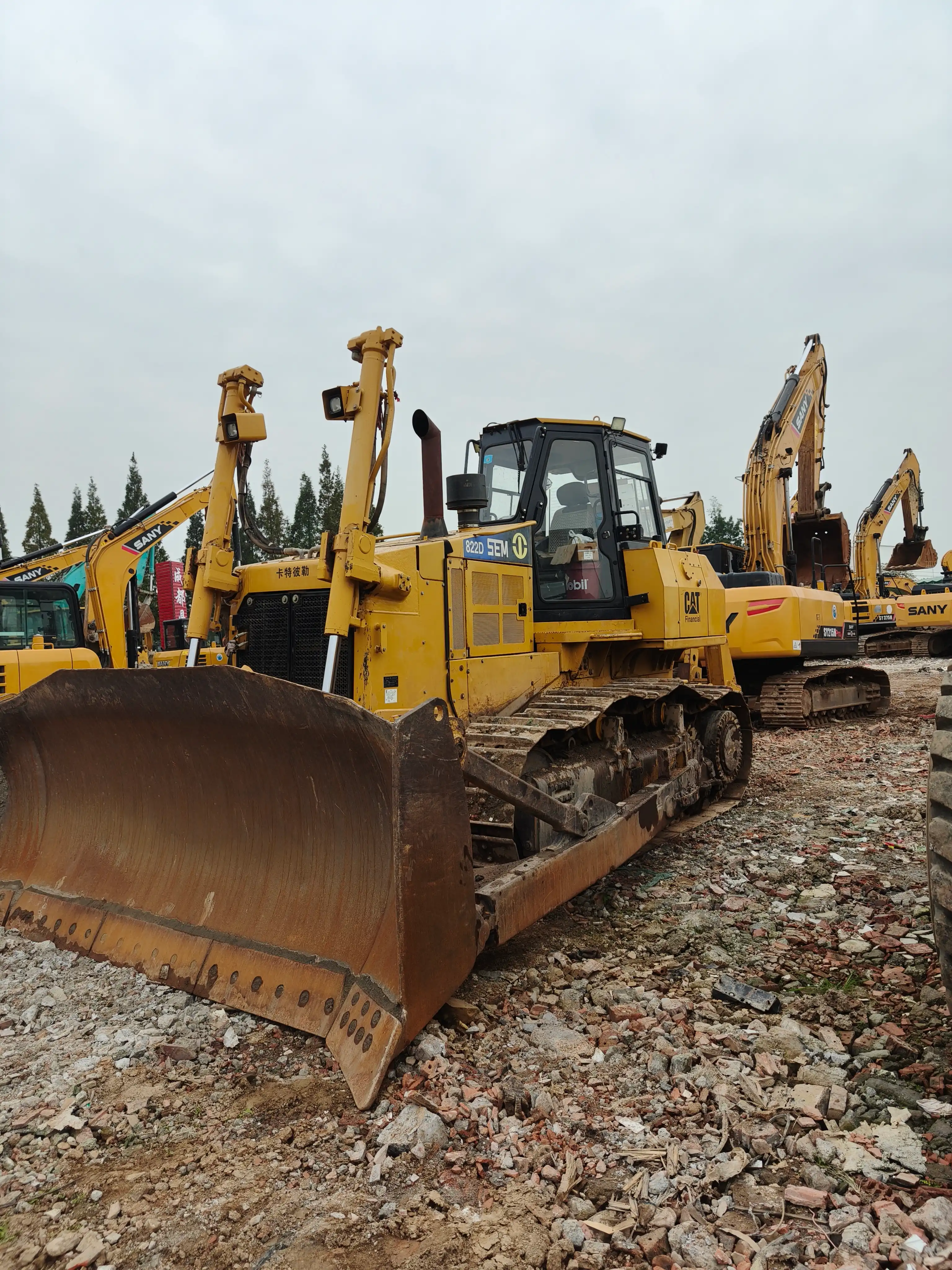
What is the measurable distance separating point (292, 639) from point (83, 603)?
9700 millimetres

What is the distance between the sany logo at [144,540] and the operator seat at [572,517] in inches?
345

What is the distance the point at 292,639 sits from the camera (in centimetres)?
513

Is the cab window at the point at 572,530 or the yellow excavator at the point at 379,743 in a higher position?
the cab window at the point at 572,530

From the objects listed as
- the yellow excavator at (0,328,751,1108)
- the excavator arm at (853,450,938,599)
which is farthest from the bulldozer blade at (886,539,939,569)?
the yellow excavator at (0,328,751,1108)

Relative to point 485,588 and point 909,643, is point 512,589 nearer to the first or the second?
point 485,588

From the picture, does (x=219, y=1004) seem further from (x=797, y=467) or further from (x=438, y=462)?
(x=797, y=467)

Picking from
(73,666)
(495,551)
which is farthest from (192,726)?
(73,666)

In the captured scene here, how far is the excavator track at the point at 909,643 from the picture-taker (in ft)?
64.8

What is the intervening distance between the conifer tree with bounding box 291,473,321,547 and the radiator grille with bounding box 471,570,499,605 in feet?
178

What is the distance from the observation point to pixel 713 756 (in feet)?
20.8

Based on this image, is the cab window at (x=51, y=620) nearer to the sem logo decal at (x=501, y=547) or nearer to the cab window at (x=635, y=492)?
the sem logo decal at (x=501, y=547)

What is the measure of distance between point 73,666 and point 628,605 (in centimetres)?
622

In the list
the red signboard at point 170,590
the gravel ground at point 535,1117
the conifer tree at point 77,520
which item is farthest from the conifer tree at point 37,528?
the gravel ground at point 535,1117

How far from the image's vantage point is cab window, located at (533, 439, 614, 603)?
5.89 meters
